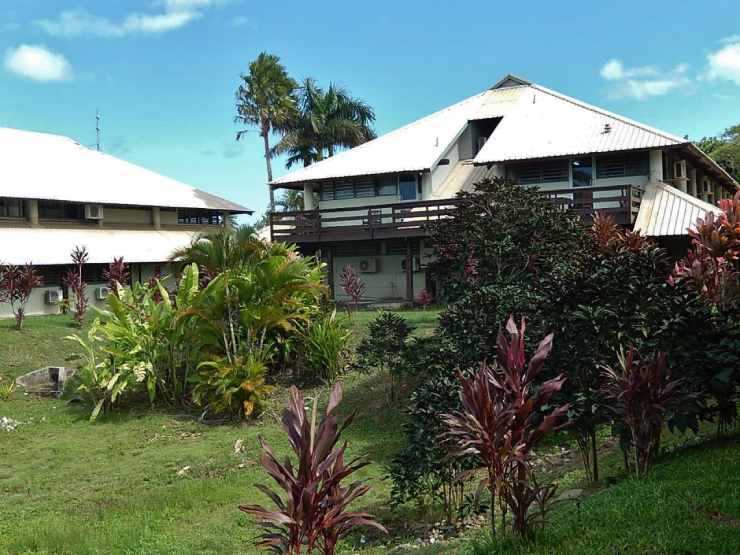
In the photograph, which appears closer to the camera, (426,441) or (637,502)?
(637,502)

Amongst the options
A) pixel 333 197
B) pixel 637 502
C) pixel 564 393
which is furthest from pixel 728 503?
pixel 333 197

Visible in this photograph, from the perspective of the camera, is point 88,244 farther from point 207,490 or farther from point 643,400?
point 643,400

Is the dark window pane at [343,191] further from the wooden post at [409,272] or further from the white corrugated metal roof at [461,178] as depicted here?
the wooden post at [409,272]

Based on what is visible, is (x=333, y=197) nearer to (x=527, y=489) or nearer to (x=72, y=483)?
(x=72, y=483)

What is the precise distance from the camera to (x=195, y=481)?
8.64m

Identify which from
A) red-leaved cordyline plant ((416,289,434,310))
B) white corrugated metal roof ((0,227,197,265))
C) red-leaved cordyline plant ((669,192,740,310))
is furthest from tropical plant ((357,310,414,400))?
white corrugated metal roof ((0,227,197,265))

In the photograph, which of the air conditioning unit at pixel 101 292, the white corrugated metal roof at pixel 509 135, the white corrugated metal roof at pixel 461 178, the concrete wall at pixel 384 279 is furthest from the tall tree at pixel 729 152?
the air conditioning unit at pixel 101 292

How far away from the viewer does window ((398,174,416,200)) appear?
82.8 ft

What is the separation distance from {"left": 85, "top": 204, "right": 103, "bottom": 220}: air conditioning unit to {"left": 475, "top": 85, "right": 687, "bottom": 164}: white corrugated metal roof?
15.7 m

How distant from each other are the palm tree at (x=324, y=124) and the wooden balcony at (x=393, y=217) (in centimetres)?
1236

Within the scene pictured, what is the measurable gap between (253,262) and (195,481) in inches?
203

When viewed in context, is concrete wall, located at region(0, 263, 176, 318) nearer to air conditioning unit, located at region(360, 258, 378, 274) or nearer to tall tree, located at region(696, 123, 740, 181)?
air conditioning unit, located at region(360, 258, 378, 274)

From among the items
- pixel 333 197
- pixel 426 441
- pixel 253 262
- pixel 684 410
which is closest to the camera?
pixel 684 410

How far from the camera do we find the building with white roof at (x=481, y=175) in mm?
20453
